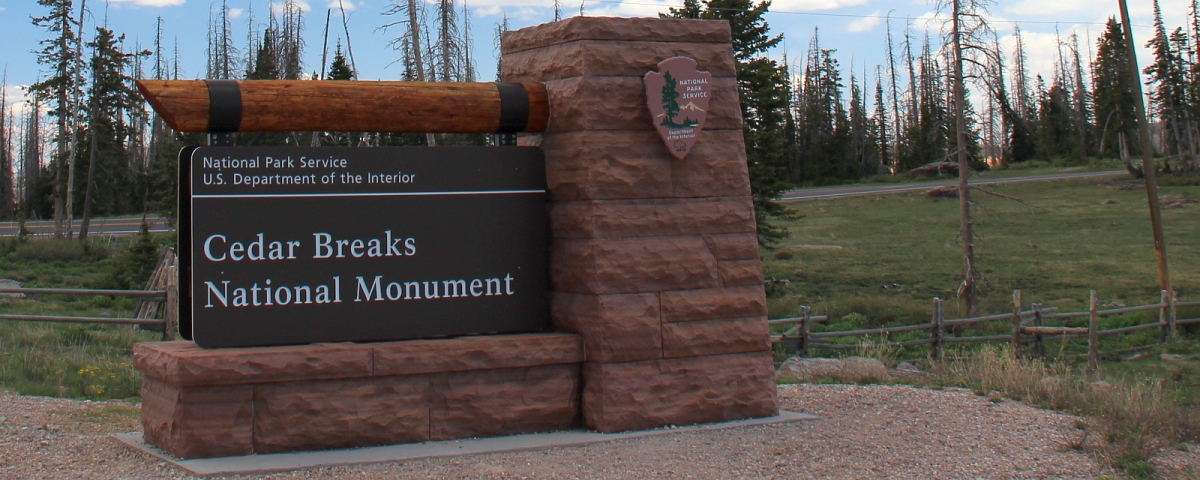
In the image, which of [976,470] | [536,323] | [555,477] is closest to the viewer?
[555,477]

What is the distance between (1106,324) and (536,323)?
1840cm

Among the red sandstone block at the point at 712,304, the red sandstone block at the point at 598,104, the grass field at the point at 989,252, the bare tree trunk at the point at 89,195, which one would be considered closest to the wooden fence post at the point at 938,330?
the grass field at the point at 989,252

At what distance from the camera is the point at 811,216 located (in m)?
41.2

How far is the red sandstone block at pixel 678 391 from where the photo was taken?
22.8ft

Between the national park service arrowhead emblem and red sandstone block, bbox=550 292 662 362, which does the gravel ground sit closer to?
red sandstone block, bbox=550 292 662 362

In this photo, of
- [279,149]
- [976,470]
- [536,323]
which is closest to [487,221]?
[536,323]

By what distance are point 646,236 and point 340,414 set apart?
2350mm

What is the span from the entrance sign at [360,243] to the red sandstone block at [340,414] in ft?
1.14

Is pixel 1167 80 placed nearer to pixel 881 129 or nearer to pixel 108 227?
pixel 881 129

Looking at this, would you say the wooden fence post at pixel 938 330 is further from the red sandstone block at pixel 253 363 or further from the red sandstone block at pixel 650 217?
the red sandstone block at pixel 253 363

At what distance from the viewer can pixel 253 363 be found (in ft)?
20.2

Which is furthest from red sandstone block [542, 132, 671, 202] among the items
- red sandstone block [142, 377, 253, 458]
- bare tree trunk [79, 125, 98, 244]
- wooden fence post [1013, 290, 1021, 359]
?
bare tree trunk [79, 125, 98, 244]

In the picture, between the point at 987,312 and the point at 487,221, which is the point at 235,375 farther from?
the point at 987,312

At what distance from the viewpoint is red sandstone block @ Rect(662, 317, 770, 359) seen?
713 cm
